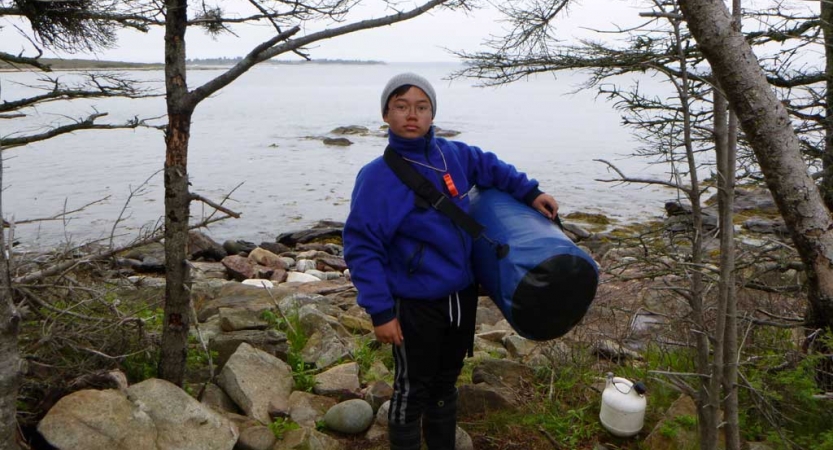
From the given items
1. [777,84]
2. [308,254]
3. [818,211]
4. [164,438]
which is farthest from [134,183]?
[818,211]

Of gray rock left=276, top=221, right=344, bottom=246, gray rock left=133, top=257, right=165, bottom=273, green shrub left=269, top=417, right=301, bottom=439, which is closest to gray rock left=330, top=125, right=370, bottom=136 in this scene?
gray rock left=276, top=221, right=344, bottom=246

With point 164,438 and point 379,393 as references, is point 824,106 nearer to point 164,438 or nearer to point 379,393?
point 379,393

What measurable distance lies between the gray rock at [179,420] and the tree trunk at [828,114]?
5.89 metres

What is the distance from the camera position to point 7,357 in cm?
268

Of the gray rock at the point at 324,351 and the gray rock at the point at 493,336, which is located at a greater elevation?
the gray rock at the point at 324,351

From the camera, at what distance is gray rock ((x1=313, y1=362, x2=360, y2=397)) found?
14.3 ft

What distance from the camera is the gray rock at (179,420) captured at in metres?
3.43

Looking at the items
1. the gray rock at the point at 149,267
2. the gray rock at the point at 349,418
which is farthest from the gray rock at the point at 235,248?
the gray rock at the point at 349,418

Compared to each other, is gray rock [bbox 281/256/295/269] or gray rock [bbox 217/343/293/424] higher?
gray rock [bbox 217/343/293/424]

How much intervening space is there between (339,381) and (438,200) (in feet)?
6.05

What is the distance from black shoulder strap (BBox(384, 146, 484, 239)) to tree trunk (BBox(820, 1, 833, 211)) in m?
5.10

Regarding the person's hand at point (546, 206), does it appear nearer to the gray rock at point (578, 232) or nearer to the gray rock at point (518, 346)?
the gray rock at point (518, 346)

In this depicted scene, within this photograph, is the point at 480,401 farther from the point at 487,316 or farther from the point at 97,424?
the point at 487,316

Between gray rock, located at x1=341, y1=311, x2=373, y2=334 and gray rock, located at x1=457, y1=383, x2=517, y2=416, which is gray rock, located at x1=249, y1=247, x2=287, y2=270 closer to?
gray rock, located at x1=341, y1=311, x2=373, y2=334
